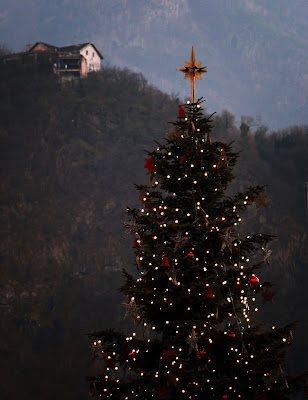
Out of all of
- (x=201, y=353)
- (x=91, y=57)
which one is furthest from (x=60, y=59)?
(x=201, y=353)

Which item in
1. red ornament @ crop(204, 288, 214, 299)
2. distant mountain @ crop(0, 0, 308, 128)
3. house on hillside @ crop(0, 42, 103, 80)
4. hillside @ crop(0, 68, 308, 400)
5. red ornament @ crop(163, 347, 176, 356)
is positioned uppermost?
distant mountain @ crop(0, 0, 308, 128)

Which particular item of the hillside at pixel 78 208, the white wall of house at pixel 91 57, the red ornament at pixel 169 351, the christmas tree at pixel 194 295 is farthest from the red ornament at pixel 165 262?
the white wall of house at pixel 91 57

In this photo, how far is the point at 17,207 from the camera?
2088 inches

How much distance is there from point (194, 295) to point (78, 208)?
44860 mm

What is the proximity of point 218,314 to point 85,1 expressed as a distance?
152m

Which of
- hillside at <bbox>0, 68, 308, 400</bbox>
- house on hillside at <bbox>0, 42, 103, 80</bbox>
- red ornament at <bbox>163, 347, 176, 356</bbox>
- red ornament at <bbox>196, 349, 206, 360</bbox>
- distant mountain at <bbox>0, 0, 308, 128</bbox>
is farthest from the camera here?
distant mountain at <bbox>0, 0, 308, 128</bbox>

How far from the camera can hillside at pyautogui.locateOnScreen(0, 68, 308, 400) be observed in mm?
44594

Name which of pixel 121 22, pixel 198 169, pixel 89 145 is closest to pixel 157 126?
pixel 89 145

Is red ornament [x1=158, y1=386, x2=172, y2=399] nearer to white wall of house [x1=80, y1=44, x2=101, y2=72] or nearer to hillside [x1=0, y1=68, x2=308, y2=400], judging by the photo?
hillside [x1=0, y1=68, x2=308, y2=400]

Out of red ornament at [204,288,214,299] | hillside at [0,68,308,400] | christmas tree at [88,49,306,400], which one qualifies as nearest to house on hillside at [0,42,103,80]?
hillside at [0,68,308,400]

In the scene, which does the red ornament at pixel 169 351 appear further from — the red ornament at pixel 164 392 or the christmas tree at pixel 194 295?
the red ornament at pixel 164 392

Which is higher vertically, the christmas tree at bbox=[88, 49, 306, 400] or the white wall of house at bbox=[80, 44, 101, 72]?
the white wall of house at bbox=[80, 44, 101, 72]

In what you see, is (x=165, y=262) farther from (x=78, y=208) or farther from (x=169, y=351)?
(x=78, y=208)

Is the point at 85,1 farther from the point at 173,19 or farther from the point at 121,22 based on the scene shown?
the point at 173,19
